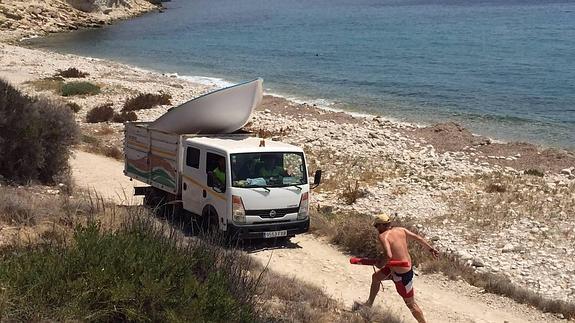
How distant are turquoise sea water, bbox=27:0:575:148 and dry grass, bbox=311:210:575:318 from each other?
1985cm

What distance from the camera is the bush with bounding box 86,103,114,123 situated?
2915 cm

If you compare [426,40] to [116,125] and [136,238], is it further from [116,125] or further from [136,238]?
[136,238]

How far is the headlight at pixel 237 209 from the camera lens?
12992mm

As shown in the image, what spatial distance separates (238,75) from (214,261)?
154 feet

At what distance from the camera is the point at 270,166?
13484 millimetres

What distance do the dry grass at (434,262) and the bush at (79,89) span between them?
23.7 m

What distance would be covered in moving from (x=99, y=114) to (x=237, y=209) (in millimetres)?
18348

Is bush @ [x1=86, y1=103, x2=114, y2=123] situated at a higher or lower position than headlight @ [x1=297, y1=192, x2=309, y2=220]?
lower

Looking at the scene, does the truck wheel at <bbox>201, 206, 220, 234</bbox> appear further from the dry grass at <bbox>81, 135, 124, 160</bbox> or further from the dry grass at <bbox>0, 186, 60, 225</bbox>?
the dry grass at <bbox>81, 135, 124, 160</bbox>

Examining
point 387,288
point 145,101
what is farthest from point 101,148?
point 387,288

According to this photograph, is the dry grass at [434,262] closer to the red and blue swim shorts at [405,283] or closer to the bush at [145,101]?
the red and blue swim shorts at [405,283]

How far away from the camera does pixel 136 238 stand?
7.18 metres

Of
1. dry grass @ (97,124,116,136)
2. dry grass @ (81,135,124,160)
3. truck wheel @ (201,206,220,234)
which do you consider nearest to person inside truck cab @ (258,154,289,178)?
truck wheel @ (201,206,220,234)

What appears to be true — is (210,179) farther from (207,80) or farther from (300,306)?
(207,80)
